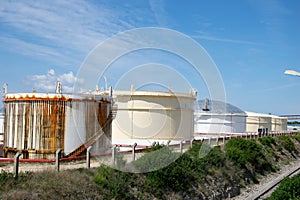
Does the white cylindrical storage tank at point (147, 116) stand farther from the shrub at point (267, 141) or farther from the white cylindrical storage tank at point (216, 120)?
the white cylindrical storage tank at point (216, 120)

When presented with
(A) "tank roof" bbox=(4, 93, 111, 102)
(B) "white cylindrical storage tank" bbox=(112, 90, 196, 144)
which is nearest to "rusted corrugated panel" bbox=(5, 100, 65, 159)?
(A) "tank roof" bbox=(4, 93, 111, 102)

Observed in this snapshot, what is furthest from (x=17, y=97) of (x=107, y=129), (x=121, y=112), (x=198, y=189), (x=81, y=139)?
(x=121, y=112)

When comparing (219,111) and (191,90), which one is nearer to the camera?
(191,90)

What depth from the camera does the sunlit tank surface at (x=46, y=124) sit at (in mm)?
15352

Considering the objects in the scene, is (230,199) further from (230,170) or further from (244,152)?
(244,152)

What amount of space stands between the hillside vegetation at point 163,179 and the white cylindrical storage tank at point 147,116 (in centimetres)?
454

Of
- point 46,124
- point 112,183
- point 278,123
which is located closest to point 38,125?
point 46,124

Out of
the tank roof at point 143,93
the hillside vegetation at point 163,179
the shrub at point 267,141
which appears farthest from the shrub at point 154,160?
the shrub at point 267,141

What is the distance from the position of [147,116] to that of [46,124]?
39.5 feet

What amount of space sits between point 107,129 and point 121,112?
891cm

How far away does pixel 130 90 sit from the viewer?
27.2 m

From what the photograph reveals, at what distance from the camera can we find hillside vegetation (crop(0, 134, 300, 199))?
10688mm

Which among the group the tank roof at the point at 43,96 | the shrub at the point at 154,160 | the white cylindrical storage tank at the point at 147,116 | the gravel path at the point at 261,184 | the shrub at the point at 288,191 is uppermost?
the tank roof at the point at 43,96

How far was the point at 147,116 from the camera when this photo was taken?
2662 cm
